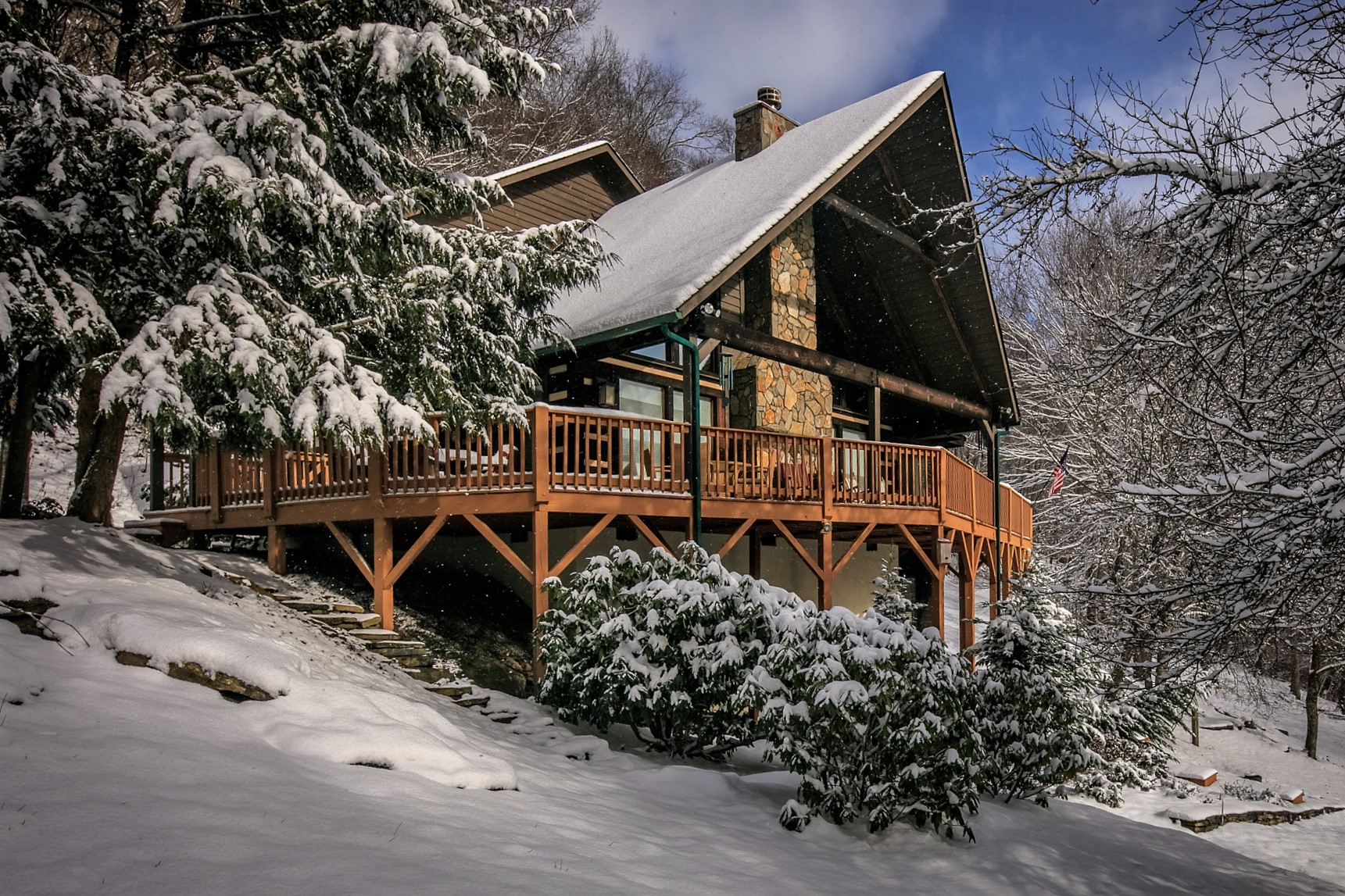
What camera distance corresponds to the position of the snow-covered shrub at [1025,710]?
379 inches

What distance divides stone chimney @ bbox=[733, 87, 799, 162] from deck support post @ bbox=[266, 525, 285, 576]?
36.9 feet

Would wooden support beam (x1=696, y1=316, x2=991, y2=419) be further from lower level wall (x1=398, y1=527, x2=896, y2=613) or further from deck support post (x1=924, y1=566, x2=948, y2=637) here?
→ deck support post (x1=924, y1=566, x2=948, y2=637)

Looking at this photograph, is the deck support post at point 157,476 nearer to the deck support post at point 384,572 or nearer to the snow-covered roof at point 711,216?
the deck support post at point 384,572

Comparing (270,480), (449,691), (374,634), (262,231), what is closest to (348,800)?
(449,691)

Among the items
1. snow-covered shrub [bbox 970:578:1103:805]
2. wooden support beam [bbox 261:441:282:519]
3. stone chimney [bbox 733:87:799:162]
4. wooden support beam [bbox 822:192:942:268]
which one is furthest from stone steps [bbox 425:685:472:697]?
stone chimney [bbox 733:87:799:162]

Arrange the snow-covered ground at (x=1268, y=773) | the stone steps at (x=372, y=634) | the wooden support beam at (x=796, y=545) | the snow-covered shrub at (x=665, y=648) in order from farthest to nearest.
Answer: the wooden support beam at (x=796, y=545) → the snow-covered ground at (x=1268, y=773) → the stone steps at (x=372, y=634) → the snow-covered shrub at (x=665, y=648)

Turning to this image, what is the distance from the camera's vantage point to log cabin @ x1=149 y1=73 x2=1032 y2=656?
11.7 meters

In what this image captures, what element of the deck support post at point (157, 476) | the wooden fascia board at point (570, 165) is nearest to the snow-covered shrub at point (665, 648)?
the deck support post at point (157, 476)

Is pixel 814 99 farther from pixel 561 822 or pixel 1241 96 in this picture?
pixel 561 822

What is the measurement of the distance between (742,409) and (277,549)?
783 cm

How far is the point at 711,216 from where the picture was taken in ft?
53.2

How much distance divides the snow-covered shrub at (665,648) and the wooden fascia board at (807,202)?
4.20 metres

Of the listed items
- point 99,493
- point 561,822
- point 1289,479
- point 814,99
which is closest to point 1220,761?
point 1289,479

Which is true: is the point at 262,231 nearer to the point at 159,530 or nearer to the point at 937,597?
the point at 159,530
